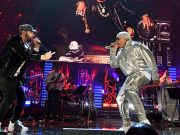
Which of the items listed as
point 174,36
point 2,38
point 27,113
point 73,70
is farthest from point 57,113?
point 174,36

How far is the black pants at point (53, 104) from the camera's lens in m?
10.0

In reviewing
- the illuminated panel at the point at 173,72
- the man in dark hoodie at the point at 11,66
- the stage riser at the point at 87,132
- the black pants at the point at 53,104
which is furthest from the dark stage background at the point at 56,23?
the stage riser at the point at 87,132

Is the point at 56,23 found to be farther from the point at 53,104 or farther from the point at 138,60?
the point at 138,60

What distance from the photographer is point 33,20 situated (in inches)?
507

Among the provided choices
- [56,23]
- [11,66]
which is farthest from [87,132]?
[56,23]

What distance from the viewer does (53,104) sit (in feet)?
33.1

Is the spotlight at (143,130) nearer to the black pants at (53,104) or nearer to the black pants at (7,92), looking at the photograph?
the black pants at (7,92)

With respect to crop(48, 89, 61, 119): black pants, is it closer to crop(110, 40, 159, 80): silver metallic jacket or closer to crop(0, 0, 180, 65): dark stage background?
crop(0, 0, 180, 65): dark stage background

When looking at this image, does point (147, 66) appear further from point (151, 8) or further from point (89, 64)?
point (151, 8)

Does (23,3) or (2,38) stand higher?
(23,3)

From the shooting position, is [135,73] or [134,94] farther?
[135,73]

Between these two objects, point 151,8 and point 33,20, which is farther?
point 151,8

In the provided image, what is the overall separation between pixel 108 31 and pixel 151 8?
239 centimetres

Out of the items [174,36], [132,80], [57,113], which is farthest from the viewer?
[174,36]
